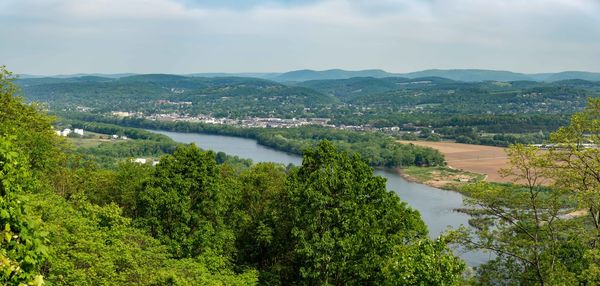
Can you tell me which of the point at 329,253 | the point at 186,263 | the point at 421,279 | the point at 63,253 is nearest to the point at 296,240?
the point at 329,253

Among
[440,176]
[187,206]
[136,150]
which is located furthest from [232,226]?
[136,150]

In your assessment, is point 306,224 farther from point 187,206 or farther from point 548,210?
point 548,210

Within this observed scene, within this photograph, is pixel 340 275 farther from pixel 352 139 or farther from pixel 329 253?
pixel 352 139

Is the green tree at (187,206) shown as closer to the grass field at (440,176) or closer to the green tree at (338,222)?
the green tree at (338,222)

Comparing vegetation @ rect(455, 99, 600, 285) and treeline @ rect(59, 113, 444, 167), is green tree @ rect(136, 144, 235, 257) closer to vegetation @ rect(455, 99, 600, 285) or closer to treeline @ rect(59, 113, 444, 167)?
vegetation @ rect(455, 99, 600, 285)

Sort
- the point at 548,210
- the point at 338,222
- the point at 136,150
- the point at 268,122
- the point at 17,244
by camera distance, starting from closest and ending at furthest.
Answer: the point at 17,244, the point at 548,210, the point at 338,222, the point at 136,150, the point at 268,122

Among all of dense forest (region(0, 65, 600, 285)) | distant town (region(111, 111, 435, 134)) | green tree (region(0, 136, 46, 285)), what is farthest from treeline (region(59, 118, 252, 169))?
green tree (region(0, 136, 46, 285))

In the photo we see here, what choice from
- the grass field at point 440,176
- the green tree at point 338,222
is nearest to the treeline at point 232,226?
the green tree at point 338,222

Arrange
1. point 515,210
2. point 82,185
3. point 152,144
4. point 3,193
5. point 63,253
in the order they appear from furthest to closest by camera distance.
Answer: point 152,144 → point 82,185 → point 515,210 → point 63,253 → point 3,193
